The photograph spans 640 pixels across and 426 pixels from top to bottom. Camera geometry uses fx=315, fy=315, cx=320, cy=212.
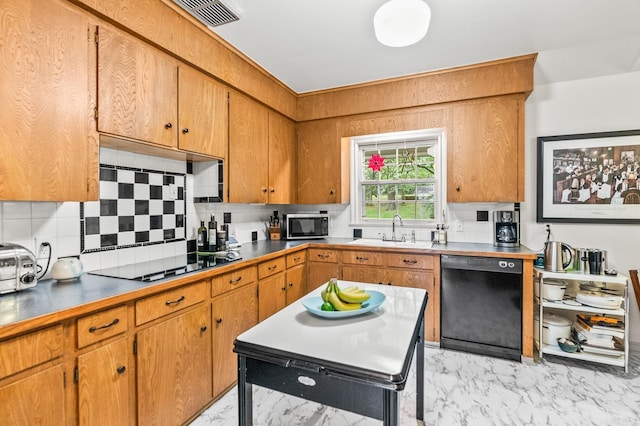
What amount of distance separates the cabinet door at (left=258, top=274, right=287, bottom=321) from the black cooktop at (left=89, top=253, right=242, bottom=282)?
0.40 metres

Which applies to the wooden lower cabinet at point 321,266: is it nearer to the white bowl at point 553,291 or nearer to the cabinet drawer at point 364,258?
the cabinet drawer at point 364,258

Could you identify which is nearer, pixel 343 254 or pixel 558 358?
pixel 558 358

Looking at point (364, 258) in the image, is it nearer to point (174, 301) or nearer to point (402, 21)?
point (174, 301)

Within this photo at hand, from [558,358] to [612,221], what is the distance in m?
1.32

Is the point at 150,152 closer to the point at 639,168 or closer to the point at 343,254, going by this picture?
the point at 343,254

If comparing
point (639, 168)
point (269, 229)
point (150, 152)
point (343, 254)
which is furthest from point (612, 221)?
point (150, 152)

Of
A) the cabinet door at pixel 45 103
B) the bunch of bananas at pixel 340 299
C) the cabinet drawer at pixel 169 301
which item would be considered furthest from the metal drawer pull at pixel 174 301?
the bunch of bananas at pixel 340 299

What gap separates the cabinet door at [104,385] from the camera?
133 cm

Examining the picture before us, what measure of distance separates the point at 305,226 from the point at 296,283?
0.74m

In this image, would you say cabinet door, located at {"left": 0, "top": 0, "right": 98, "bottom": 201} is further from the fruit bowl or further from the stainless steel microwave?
the stainless steel microwave

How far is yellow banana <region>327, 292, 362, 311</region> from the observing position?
1306mm

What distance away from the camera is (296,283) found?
10.3ft

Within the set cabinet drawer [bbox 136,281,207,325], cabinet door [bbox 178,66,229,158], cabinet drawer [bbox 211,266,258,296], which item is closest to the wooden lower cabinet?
cabinet drawer [bbox 211,266,258,296]

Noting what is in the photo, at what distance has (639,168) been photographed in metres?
2.75
